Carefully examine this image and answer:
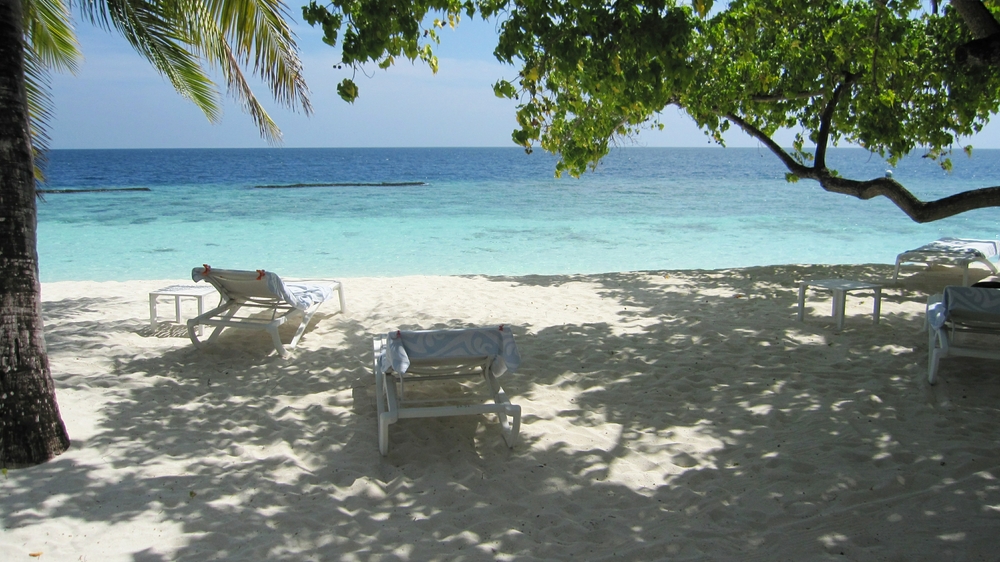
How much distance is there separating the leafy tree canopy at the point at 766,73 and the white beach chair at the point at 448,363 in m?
1.74

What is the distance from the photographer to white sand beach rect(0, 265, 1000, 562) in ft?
9.80

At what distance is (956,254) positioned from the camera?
26.1 ft

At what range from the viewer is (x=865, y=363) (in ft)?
16.9

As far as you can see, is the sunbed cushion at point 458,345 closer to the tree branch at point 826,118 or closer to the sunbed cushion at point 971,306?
the sunbed cushion at point 971,306

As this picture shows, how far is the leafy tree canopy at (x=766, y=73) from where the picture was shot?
4.29 meters

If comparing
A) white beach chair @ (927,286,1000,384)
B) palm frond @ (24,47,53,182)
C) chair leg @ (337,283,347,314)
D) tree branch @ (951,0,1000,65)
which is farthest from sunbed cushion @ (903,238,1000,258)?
palm frond @ (24,47,53,182)

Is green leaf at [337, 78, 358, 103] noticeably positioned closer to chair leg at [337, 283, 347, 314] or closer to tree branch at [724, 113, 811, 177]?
chair leg at [337, 283, 347, 314]

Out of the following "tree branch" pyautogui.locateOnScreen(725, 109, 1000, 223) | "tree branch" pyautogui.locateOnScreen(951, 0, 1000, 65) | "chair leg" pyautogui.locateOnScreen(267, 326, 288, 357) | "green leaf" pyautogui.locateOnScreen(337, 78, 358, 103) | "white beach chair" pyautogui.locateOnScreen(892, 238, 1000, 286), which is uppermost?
"tree branch" pyautogui.locateOnScreen(951, 0, 1000, 65)

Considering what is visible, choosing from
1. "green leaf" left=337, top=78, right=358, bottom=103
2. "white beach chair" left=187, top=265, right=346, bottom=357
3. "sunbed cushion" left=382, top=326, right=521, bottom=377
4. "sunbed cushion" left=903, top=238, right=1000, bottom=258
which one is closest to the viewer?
"sunbed cushion" left=382, top=326, right=521, bottom=377

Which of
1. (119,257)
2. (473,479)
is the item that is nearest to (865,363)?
(473,479)

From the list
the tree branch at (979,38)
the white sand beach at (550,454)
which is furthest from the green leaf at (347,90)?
the tree branch at (979,38)

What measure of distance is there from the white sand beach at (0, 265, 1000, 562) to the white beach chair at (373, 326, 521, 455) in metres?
0.19

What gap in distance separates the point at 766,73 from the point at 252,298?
19.0 ft

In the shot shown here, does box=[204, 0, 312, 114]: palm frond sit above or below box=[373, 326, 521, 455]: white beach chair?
above
